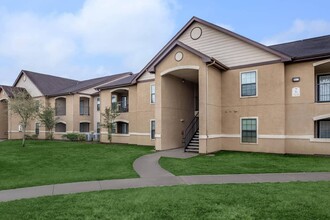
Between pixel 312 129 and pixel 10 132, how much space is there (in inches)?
1405

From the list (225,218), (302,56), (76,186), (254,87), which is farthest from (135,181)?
(302,56)

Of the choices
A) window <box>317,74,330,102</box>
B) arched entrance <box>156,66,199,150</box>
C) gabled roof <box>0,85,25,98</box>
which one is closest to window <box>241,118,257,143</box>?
window <box>317,74,330,102</box>

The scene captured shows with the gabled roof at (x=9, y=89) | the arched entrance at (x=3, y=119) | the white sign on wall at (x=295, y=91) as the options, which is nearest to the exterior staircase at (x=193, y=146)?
the white sign on wall at (x=295, y=91)

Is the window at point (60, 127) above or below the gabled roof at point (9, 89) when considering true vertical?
below

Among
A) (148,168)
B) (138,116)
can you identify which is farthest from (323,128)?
(138,116)

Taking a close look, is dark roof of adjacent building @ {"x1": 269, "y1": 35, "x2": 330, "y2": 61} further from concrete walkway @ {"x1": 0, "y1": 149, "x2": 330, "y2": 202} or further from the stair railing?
concrete walkway @ {"x1": 0, "y1": 149, "x2": 330, "y2": 202}

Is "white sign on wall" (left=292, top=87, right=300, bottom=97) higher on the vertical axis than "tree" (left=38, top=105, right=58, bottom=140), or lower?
higher

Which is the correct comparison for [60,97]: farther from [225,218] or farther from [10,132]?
[225,218]

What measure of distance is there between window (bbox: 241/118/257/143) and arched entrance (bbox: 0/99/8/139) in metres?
32.7

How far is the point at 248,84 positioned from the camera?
57.7 feet

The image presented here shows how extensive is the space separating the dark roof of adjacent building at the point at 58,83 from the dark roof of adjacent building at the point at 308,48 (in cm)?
2088

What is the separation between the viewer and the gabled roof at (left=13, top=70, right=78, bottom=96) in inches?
1375

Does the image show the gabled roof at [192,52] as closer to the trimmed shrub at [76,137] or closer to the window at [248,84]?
the window at [248,84]

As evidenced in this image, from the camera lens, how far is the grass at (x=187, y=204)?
563 centimetres
